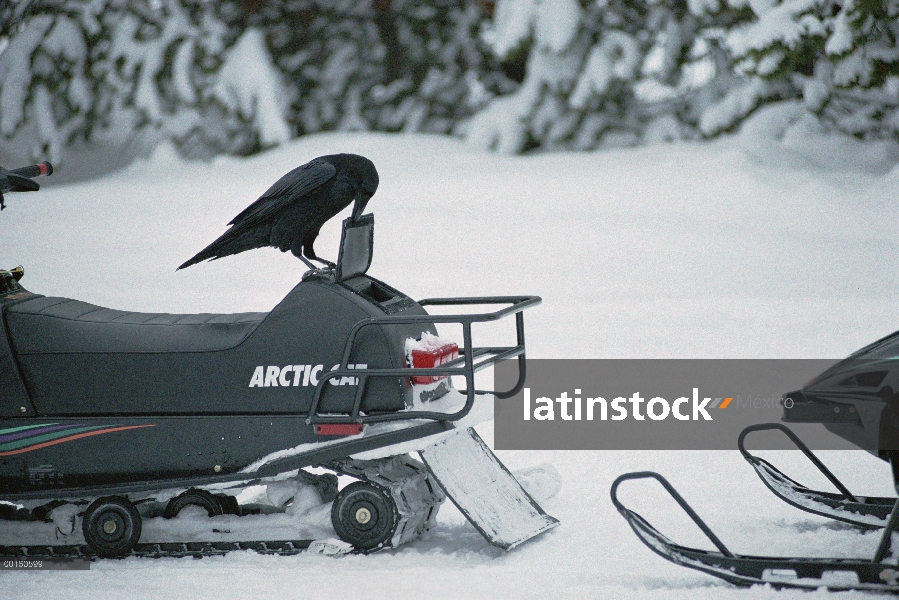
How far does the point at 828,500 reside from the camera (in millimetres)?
3379

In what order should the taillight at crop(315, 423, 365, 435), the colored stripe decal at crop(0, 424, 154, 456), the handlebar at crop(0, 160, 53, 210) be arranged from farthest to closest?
the handlebar at crop(0, 160, 53, 210), the colored stripe decal at crop(0, 424, 154, 456), the taillight at crop(315, 423, 365, 435)

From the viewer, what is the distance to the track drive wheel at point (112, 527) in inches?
127

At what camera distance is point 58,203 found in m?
9.84

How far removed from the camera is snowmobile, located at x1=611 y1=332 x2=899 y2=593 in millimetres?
2691

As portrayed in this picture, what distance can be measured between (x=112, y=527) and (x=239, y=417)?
0.54 meters

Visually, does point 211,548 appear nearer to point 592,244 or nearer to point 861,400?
point 861,400

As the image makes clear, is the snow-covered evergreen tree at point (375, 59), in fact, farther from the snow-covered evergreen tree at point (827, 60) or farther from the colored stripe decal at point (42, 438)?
the colored stripe decal at point (42, 438)

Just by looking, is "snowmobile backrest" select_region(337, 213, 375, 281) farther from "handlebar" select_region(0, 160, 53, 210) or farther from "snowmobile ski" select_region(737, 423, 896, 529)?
"snowmobile ski" select_region(737, 423, 896, 529)

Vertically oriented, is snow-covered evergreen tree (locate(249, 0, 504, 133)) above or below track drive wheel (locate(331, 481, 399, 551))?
above

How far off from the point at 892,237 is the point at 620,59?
110 inches

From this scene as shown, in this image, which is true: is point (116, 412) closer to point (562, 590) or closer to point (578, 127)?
point (562, 590)

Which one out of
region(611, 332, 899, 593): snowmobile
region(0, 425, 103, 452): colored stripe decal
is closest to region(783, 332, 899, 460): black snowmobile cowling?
region(611, 332, 899, 593): snowmobile

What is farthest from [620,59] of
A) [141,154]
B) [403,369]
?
[403,369]

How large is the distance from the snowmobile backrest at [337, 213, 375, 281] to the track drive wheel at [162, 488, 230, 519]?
2.74ft
